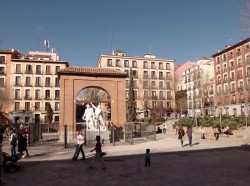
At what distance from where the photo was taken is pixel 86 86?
25.1 m

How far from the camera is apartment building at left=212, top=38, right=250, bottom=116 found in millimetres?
49031

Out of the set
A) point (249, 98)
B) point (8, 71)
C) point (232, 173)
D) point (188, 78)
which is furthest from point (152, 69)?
point (232, 173)

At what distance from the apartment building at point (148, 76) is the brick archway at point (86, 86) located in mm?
34994

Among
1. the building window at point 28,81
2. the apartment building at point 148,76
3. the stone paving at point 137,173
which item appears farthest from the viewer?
the apartment building at point 148,76

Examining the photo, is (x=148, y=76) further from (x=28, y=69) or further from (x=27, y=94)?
(x=27, y=94)

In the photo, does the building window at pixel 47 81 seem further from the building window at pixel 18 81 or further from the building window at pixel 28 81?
the building window at pixel 18 81

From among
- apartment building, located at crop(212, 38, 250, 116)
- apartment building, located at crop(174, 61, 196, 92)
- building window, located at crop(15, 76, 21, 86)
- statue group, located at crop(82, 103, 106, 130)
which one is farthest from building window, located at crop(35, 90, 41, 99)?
apartment building, located at crop(174, 61, 196, 92)

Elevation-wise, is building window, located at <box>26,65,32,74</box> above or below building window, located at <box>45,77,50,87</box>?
above

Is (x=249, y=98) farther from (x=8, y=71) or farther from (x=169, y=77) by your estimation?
(x=8, y=71)

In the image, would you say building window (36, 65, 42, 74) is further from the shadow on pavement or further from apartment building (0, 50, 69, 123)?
the shadow on pavement

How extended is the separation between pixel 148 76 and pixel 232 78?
19946mm

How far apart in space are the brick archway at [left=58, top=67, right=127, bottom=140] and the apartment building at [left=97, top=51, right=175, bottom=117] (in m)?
35.0

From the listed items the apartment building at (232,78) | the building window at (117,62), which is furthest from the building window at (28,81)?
the apartment building at (232,78)

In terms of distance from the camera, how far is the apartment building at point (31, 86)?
175 feet
